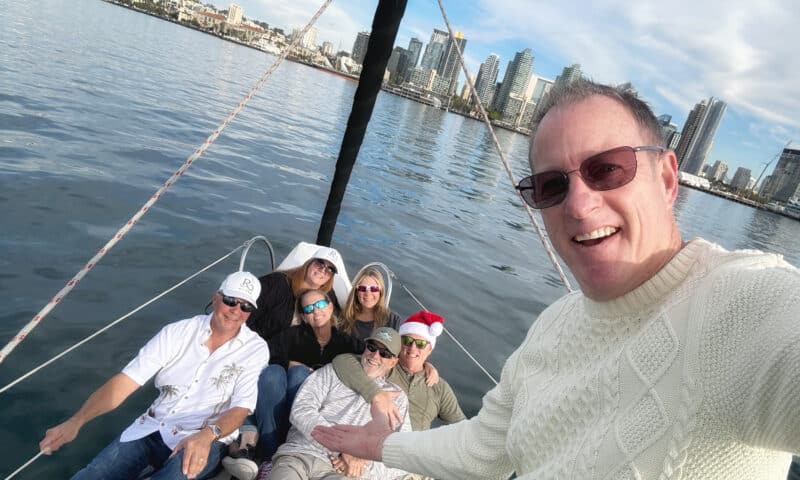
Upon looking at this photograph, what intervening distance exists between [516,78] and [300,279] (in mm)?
152694

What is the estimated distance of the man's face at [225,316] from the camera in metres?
3.29

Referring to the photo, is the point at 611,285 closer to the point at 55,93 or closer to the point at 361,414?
the point at 361,414

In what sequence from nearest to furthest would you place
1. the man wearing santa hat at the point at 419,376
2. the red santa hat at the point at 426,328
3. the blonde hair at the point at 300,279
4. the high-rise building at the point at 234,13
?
the man wearing santa hat at the point at 419,376, the red santa hat at the point at 426,328, the blonde hair at the point at 300,279, the high-rise building at the point at 234,13

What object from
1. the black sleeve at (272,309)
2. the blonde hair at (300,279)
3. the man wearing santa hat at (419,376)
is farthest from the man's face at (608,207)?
the blonde hair at (300,279)

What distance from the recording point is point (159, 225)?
7770 mm

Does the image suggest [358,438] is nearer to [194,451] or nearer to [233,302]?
[194,451]

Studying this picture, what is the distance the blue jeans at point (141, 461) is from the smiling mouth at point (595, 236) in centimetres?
277

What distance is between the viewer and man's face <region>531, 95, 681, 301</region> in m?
0.99

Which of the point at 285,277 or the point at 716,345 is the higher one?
the point at 716,345

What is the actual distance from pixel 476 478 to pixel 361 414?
216 cm

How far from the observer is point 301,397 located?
3.49 meters

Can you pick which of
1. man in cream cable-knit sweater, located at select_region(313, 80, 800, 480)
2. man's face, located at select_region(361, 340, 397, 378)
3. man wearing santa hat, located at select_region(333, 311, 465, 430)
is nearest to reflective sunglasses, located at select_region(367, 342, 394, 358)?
man's face, located at select_region(361, 340, 397, 378)

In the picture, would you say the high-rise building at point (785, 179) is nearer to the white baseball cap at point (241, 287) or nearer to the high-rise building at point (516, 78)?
the high-rise building at point (516, 78)

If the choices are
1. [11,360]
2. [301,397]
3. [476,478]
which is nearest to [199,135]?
[11,360]
